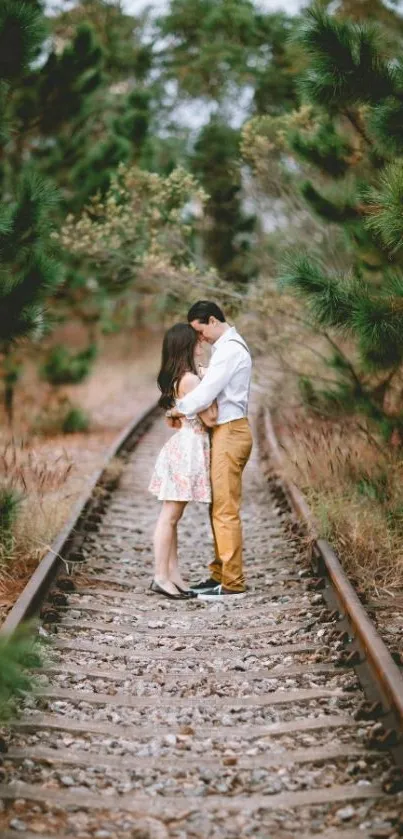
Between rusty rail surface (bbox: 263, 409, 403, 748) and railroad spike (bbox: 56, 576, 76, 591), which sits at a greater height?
rusty rail surface (bbox: 263, 409, 403, 748)

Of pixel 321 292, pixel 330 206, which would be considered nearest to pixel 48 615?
pixel 321 292

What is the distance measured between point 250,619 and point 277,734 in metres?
1.64

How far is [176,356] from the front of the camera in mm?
6371

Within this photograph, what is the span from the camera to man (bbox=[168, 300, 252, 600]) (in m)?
6.23

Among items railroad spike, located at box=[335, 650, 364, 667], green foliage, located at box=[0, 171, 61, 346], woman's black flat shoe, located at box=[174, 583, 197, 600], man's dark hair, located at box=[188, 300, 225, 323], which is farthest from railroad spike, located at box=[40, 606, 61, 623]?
man's dark hair, located at box=[188, 300, 225, 323]

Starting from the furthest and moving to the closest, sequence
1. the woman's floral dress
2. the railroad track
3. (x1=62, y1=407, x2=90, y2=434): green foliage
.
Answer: (x1=62, y1=407, x2=90, y2=434): green foliage
the woman's floral dress
the railroad track

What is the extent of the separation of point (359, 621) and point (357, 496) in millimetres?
2869

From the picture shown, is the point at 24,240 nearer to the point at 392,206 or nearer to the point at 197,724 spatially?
the point at 392,206

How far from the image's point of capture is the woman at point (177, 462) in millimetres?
6344

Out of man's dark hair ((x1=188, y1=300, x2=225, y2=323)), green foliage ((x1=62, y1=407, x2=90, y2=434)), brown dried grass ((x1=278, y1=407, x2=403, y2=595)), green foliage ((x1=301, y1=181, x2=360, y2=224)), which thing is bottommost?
green foliage ((x1=62, y1=407, x2=90, y2=434))

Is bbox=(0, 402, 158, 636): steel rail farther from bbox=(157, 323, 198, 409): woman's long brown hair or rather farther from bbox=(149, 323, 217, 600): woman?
bbox=(157, 323, 198, 409): woman's long brown hair

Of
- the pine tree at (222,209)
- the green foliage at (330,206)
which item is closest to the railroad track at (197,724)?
the green foliage at (330,206)

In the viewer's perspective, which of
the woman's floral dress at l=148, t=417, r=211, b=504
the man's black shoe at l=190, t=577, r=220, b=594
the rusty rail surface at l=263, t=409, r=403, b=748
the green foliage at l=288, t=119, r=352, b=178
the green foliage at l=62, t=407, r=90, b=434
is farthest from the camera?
the green foliage at l=62, t=407, r=90, b=434

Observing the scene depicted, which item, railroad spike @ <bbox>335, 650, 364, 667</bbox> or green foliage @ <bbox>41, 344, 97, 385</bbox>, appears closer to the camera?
railroad spike @ <bbox>335, 650, 364, 667</bbox>
